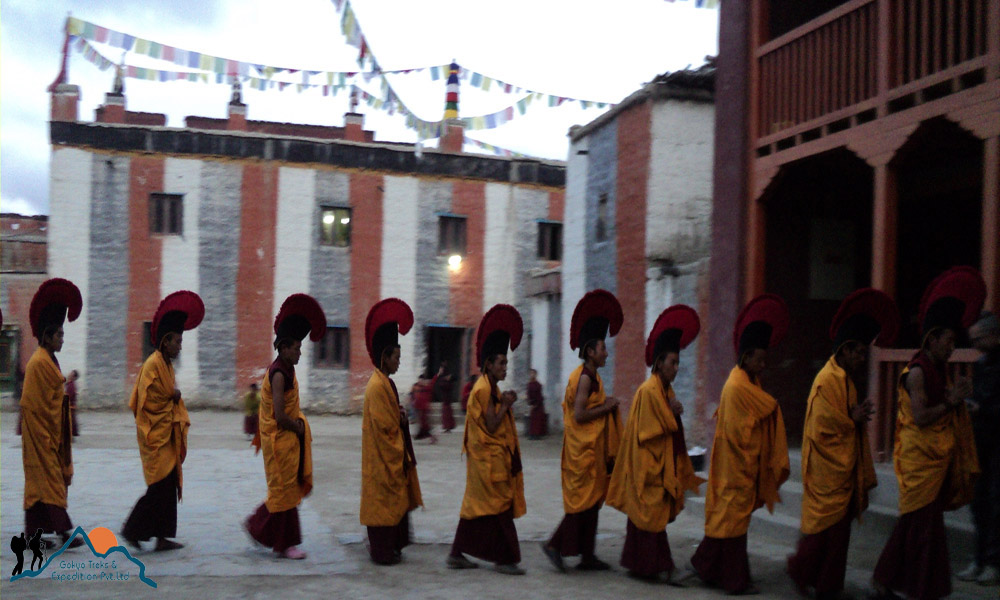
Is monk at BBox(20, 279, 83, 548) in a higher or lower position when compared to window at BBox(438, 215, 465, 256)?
lower

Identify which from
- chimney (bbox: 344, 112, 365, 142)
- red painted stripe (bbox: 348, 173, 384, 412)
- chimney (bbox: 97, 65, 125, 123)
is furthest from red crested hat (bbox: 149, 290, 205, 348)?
chimney (bbox: 344, 112, 365, 142)

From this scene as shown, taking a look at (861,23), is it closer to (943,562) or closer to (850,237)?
(850,237)

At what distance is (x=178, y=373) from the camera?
71.1ft

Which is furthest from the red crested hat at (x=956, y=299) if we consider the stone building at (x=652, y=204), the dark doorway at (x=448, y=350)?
the dark doorway at (x=448, y=350)

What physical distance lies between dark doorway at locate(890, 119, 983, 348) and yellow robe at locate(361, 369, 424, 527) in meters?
6.46

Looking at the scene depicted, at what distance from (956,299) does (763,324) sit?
3.85ft

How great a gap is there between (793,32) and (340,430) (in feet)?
43.2

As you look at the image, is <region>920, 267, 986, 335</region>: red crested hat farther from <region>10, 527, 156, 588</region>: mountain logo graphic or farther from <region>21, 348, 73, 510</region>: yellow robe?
<region>21, 348, 73, 510</region>: yellow robe

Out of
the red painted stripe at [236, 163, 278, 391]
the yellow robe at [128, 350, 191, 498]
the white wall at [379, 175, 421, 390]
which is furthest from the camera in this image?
the white wall at [379, 175, 421, 390]

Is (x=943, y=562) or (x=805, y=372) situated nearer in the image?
(x=943, y=562)

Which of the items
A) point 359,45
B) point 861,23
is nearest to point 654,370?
point 861,23

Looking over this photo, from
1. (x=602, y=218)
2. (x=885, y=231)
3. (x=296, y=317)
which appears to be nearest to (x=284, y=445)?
(x=296, y=317)

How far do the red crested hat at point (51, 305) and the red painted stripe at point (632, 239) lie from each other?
30.3 feet

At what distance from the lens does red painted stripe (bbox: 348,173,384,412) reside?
22828 millimetres
